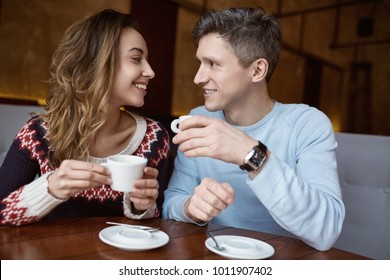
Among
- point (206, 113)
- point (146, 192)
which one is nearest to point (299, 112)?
point (206, 113)

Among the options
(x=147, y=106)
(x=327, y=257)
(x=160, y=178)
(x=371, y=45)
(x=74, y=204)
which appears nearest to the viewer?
(x=327, y=257)

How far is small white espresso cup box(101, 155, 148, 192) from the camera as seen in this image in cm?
102

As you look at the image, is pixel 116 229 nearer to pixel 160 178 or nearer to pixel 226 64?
pixel 160 178

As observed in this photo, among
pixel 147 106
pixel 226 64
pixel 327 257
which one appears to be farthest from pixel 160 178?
pixel 147 106

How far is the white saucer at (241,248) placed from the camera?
901mm

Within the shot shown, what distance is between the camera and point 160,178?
1680mm

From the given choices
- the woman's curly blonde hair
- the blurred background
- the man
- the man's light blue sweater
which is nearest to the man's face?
the man

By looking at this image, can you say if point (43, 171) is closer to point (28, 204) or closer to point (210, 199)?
point (28, 204)

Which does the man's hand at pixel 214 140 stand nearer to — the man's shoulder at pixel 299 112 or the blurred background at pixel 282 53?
the man's shoulder at pixel 299 112

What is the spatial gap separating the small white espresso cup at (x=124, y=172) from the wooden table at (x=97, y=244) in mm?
144

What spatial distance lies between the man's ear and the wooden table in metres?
0.67

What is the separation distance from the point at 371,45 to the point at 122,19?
966 centimetres

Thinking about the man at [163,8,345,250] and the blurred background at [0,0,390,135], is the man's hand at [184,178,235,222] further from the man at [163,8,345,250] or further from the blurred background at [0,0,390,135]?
the blurred background at [0,0,390,135]

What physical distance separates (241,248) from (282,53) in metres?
8.37
